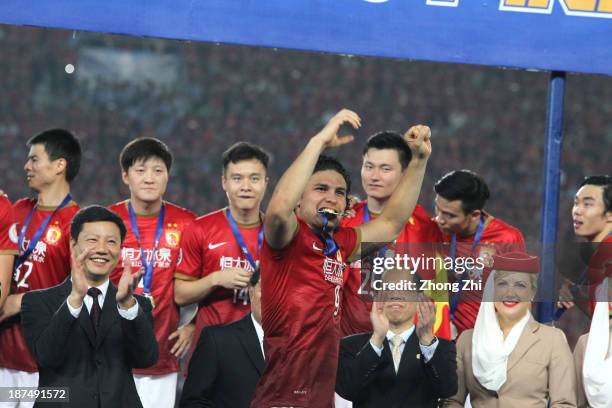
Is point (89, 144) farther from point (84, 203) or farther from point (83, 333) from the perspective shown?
point (83, 333)

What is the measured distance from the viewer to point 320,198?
4211mm

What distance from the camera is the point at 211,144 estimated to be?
1581 cm

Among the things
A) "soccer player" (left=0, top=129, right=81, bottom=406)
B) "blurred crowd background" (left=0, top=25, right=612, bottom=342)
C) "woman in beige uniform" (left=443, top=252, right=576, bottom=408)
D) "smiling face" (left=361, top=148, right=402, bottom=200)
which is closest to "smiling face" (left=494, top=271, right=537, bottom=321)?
"woman in beige uniform" (left=443, top=252, right=576, bottom=408)

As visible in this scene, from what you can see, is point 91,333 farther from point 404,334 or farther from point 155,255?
point 404,334

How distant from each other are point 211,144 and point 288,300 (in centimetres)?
1184

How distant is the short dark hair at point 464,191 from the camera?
5637 millimetres

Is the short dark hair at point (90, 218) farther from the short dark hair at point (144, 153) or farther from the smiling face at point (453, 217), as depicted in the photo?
the smiling face at point (453, 217)

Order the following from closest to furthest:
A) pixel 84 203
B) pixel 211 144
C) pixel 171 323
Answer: pixel 171 323 < pixel 84 203 < pixel 211 144

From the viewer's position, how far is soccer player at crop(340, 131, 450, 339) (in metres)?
5.29

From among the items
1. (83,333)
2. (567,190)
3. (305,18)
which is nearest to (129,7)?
(305,18)

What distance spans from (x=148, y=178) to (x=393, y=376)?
6.15ft

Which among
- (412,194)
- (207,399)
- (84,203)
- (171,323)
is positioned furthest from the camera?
(84,203)

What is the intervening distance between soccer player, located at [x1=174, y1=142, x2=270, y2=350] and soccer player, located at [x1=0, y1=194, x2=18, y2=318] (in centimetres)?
90

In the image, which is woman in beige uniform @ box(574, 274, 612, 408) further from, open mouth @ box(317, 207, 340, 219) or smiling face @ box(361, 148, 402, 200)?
open mouth @ box(317, 207, 340, 219)
